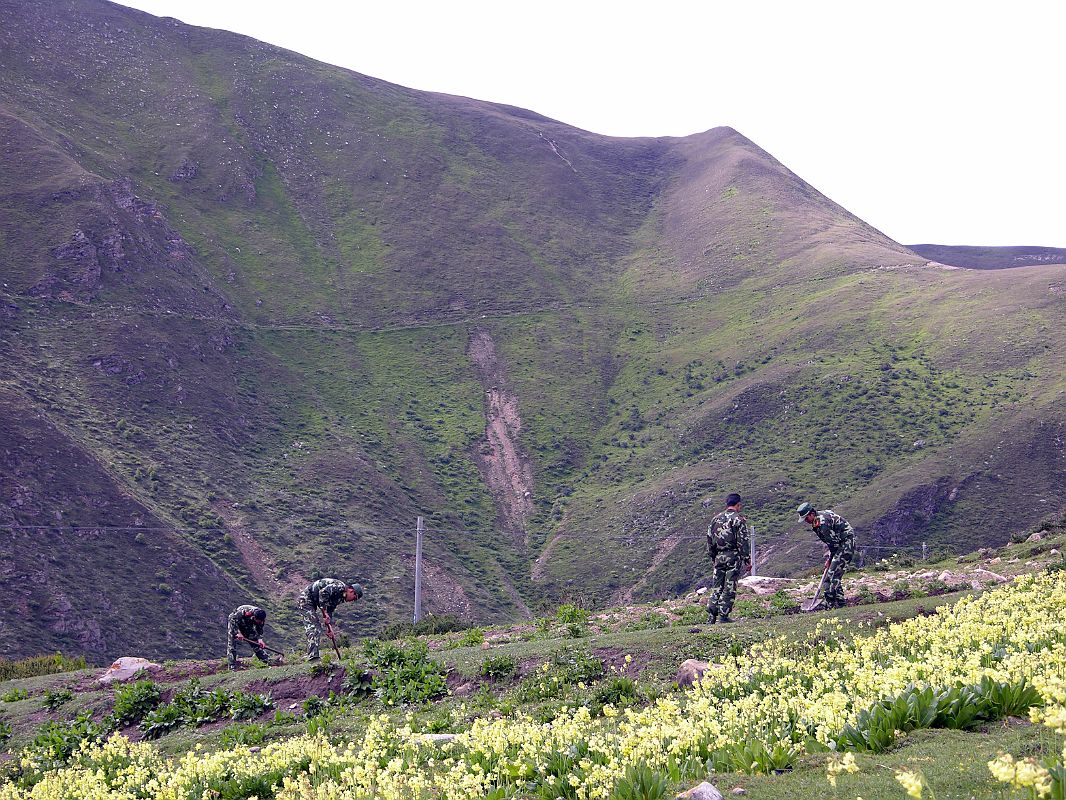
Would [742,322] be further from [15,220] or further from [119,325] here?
[15,220]

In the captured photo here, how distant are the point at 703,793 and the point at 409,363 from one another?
258ft

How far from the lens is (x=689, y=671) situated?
1440cm

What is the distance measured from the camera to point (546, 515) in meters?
68.9

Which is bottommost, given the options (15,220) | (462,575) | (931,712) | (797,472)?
(462,575)

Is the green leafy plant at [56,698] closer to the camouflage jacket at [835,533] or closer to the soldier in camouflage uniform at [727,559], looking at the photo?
the soldier in camouflage uniform at [727,559]

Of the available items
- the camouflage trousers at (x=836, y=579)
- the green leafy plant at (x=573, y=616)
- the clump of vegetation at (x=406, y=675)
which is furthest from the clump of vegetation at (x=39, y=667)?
the camouflage trousers at (x=836, y=579)

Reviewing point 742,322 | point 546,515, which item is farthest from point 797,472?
point 742,322

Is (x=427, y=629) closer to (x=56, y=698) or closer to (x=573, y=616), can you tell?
(x=573, y=616)

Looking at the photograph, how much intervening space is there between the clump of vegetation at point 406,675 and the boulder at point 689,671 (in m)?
4.56

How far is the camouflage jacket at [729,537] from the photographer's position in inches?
761

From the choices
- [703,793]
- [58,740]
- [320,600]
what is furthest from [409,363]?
[703,793]

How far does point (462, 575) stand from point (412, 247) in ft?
170

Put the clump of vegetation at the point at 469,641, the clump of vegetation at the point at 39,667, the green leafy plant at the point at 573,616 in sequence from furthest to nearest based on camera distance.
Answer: the clump of vegetation at the point at 39,667 → the green leafy plant at the point at 573,616 → the clump of vegetation at the point at 469,641

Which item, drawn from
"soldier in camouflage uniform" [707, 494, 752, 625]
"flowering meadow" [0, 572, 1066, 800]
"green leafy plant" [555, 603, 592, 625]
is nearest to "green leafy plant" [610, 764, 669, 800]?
"flowering meadow" [0, 572, 1066, 800]
